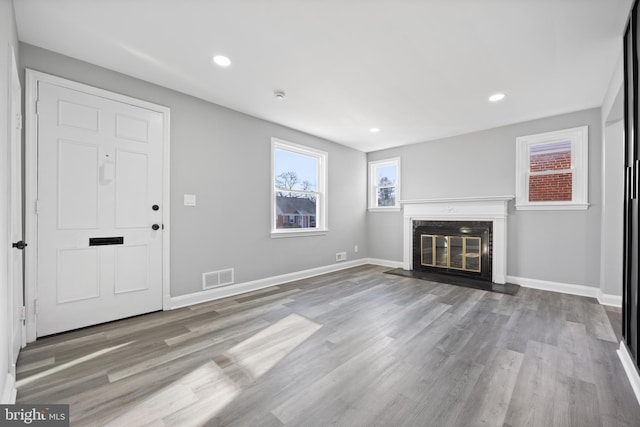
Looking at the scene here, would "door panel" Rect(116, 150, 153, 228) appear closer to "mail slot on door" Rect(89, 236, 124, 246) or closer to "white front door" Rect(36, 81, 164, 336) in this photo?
"white front door" Rect(36, 81, 164, 336)

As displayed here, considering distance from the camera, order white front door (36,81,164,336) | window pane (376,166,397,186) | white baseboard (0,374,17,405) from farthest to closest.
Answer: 1. window pane (376,166,397,186)
2. white front door (36,81,164,336)
3. white baseboard (0,374,17,405)

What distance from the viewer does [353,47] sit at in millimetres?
2420

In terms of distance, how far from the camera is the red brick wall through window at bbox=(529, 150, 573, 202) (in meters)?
3.96

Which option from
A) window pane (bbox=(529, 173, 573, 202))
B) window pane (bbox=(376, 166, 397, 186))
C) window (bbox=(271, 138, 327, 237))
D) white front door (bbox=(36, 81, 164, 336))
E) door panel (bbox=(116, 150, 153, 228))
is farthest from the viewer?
window pane (bbox=(376, 166, 397, 186))

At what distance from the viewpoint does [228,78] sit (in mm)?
2955

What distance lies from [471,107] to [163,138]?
12.9ft

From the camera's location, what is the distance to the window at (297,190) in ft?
14.6

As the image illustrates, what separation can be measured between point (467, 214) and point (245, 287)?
12.6 ft

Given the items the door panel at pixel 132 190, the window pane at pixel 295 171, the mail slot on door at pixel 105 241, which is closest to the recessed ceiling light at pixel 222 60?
the door panel at pixel 132 190

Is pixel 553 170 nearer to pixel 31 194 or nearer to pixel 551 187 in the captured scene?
pixel 551 187

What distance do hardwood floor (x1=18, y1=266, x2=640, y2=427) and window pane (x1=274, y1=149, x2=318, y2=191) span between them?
220 cm

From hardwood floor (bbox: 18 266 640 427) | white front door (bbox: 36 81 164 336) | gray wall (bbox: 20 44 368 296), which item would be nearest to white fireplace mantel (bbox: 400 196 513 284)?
hardwood floor (bbox: 18 266 640 427)

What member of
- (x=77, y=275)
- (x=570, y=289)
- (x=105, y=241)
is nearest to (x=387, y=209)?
(x=570, y=289)

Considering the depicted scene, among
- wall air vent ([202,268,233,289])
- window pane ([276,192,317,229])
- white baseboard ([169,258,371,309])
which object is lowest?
white baseboard ([169,258,371,309])
